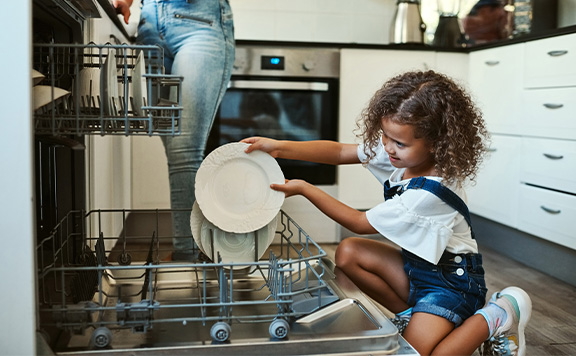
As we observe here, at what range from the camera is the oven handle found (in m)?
2.81

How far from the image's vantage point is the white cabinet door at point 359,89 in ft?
9.62

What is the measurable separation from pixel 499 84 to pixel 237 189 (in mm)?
1823

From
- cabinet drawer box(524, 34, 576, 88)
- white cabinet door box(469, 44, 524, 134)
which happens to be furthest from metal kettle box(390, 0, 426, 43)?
cabinet drawer box(524, 34, 576, 88)

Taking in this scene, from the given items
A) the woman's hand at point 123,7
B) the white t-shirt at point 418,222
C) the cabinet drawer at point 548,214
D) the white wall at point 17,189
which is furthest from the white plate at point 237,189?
the cabinet drawer at point 548,214

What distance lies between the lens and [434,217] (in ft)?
4.24

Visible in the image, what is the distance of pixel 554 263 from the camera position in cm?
242

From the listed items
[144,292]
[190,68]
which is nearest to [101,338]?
[144,292]

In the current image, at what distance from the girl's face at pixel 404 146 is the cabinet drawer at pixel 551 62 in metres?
1.21

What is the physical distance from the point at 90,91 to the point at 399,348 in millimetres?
700

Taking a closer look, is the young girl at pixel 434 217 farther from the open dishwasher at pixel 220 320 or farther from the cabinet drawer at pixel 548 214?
the cabinet drawer at pixel 548 214

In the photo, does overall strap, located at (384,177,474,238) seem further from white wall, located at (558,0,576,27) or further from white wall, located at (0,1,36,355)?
white wall, located at (558,0,576,27)

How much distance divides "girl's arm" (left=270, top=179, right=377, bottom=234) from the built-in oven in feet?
4.90

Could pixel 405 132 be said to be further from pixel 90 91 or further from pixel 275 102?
pixel 275 102

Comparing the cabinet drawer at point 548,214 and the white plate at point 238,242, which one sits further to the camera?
the cabinet drawer at point 548,214
